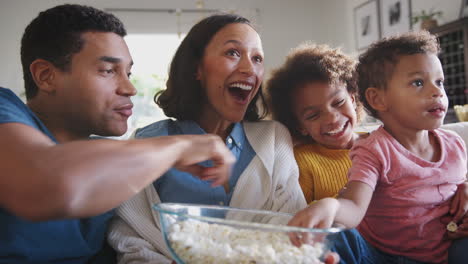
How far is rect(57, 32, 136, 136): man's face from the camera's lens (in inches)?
37.7

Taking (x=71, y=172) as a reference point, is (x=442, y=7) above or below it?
above

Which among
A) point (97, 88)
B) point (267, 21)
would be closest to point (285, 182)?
point (97, 88)

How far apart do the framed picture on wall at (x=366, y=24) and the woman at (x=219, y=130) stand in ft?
16.3

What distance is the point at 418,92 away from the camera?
103 cm

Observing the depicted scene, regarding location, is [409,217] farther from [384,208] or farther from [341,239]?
[341,239]

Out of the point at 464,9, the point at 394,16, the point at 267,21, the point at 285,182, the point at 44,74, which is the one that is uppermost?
the point at 267,21

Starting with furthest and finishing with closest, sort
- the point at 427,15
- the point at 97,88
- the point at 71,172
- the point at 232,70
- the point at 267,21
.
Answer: the point at 267,21
the point at 427,15
the point at 232,70
the point at 97,88
the point at 71,172

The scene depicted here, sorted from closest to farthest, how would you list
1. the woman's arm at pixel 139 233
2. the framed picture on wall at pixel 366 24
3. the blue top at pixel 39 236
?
1. the blue top at pixel 39 236
2. the woman's arm at pixel 139 233
3. the framed picture on wall at pixel 366 24

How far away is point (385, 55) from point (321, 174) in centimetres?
Answer: 39

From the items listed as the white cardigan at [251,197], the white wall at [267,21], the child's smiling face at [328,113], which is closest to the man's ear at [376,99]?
the child's smiling face at [328,113]

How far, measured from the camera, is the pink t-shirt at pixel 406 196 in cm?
100

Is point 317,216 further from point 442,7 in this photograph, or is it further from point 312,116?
point 442,7

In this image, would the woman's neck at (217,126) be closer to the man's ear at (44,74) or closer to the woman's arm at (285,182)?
the woman's arm at (285,182)

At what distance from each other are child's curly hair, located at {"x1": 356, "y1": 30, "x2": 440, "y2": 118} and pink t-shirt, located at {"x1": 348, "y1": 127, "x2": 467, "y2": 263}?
167 mm
